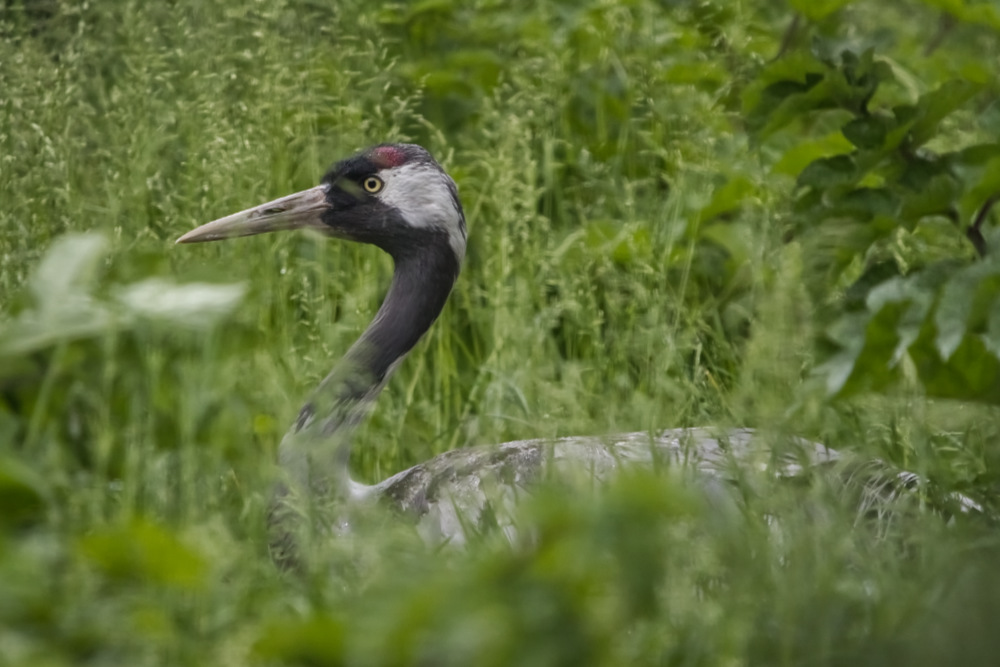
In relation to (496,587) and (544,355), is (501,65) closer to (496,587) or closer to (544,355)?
(544,355)

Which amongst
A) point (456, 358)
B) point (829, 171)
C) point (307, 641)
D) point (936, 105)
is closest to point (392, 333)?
point (456, 358)

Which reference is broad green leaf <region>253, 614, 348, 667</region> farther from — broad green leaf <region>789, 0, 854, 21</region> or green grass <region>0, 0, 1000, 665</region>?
broad green leaf <region>789, 0, 854, 21</region>

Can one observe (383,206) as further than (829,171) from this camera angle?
Yes

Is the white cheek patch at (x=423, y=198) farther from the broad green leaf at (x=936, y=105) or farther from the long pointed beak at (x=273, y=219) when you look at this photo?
the broad green leaf at (x=936, y=105)

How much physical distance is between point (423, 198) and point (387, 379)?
496mm

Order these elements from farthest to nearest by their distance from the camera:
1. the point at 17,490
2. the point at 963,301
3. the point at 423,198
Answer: the point at 423,198 → the point at 963,301 → the point at 17,490

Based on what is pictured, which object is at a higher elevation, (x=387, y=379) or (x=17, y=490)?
(x=17, y=490)

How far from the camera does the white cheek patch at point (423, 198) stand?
3576mm

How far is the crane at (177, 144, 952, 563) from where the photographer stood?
8.79ft

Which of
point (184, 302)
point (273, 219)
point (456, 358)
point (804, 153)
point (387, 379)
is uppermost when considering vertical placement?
point (184, 302)

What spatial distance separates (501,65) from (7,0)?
5.81ft

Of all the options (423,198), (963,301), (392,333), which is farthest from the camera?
(423,198)

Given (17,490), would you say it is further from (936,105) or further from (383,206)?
(936,105)

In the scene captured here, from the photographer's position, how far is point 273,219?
3.59 metres
